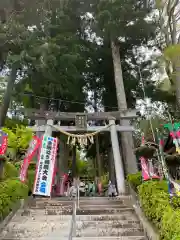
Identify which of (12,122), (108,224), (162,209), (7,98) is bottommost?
(108,224)

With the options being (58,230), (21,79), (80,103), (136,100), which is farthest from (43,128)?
(136,100)

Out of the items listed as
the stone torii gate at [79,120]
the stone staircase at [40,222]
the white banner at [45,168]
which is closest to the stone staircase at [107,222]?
the stone staircase at [40,222]

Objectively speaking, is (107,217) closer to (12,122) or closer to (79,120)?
(79,120)

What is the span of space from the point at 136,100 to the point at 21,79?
8730 millimetres

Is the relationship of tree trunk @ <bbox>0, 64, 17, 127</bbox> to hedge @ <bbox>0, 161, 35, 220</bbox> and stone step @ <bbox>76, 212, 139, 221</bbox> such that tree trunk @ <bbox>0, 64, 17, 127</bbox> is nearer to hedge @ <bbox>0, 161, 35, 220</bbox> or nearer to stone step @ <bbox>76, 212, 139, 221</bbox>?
hedge @ <bbox>0, 161, 35, 220</bbox>

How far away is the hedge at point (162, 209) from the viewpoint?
3.99 meters

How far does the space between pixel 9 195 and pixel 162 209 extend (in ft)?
14.5

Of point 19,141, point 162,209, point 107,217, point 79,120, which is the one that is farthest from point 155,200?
point 19,141

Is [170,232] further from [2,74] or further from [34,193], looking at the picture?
[2,74]

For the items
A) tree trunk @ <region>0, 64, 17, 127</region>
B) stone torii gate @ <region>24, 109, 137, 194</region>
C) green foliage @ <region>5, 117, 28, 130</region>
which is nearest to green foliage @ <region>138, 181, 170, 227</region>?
stone torii gate @ <region>24, 109, 137, 194</region>

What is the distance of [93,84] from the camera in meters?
18.6

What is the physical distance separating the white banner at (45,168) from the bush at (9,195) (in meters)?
1.04

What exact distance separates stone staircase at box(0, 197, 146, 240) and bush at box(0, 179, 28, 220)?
1.33 ft

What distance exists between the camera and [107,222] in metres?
6.52
